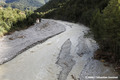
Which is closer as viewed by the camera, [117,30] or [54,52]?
[117,30]

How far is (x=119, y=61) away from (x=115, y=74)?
6.99 ft

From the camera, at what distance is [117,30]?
12.3 m

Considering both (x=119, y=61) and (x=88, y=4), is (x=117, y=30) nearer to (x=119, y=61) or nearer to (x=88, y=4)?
(x=119, y=61)

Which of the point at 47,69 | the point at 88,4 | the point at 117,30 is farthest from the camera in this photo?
the point at 88,4

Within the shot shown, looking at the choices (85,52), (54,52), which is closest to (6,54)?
(54,52)

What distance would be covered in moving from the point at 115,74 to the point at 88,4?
196 ft

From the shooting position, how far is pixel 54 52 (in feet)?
67.8

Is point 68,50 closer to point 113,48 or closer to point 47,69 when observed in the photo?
point 47,69

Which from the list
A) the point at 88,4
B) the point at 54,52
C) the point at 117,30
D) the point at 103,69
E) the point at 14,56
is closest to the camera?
the point at 117,30

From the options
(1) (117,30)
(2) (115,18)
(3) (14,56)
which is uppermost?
(2) (115,18)

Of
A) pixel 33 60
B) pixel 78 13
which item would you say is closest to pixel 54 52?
pixel 33 60

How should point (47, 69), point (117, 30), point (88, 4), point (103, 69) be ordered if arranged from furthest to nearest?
point (88, 4)
point (47, 69)
point (103, 69)
point (117, 30)

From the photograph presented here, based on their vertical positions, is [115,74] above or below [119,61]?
below

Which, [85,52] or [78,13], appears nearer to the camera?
[85,52]
